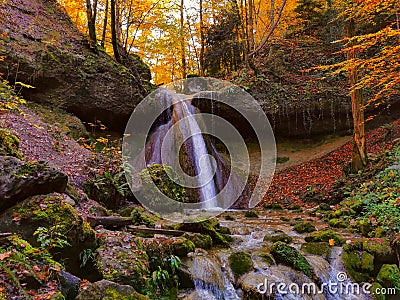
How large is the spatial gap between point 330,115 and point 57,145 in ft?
40.2

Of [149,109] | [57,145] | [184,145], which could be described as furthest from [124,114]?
[57,145]

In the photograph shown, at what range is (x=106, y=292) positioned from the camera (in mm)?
2760

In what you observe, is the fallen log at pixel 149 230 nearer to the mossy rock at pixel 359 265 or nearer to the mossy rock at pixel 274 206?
the mossy rock at pixel 359 265

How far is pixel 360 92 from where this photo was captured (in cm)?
976

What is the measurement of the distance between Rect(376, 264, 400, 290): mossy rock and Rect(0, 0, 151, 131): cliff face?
10.0 metres

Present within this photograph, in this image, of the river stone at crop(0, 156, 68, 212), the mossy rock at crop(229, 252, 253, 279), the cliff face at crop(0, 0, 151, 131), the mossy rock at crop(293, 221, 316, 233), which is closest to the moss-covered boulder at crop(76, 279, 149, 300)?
the river stone at crop(0, 156, 68, 212)

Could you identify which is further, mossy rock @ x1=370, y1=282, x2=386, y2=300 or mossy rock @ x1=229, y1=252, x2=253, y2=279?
mossy rock @ x1=229, y1=252, x2=253, y2=279

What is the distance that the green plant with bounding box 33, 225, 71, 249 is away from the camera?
10.7 ft

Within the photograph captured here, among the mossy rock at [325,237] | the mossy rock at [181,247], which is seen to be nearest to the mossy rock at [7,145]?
the mossy rock at [181,247]

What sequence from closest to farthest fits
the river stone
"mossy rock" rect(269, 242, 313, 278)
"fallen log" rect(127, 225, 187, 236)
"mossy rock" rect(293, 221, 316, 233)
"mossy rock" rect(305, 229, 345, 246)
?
the river stone
"mossy rock" rect(269, 242, 313, 278)
"fallen log" rect(127, 225, 187, 236)
"mossy rock" rect(305, 229, 345, 246)
"mossy rock" rect(293, 221, 316, 233)

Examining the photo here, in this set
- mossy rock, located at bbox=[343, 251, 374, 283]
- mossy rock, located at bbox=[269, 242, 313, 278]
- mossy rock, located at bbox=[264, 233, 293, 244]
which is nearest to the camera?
mossy rock, located at bbox=[269, 242, 313, 278]

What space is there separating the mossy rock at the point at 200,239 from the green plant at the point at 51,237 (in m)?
2.35

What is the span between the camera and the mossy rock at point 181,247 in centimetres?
454

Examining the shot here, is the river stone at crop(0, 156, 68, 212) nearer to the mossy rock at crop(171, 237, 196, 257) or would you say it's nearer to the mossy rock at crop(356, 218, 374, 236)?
the mossy rock at crop(171, 237, 196, 257)
